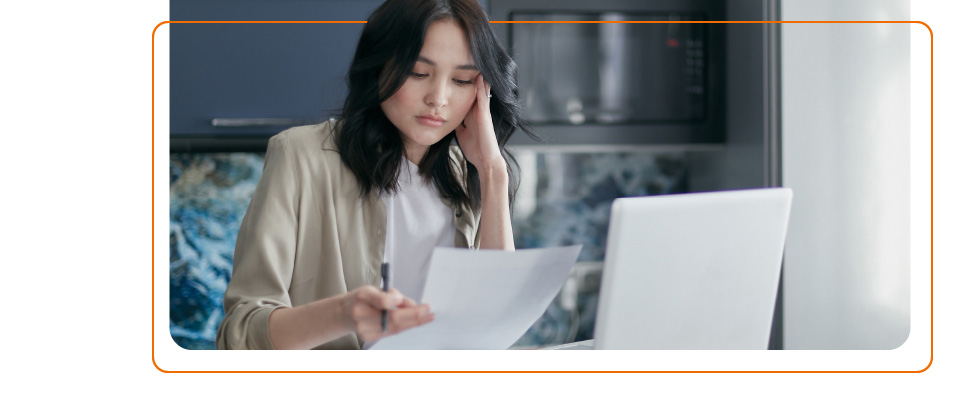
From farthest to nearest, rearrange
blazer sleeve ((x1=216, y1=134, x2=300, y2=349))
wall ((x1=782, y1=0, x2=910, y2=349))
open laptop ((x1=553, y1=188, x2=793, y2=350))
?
wall ((x1=782, y1=0, x2=910, y2=349)) → blazer sleeve ((x1=216, y1=134, x2=300, y2=349)) → open laptop ((x1=553, y1=188, x2=793, y2=350))

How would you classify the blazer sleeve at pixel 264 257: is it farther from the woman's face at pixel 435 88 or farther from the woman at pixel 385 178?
the woman's face at pixel 435 88

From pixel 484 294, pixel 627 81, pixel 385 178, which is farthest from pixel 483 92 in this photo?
pixel 627 81

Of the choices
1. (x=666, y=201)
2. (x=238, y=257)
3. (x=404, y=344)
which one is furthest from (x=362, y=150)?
(x=666, y=201)

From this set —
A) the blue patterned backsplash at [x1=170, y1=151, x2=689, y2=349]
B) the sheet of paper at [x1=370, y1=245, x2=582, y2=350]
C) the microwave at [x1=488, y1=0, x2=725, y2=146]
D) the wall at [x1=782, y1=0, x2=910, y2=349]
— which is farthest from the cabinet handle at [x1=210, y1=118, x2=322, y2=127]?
the wall at [x1=782, y1=0, x2=910, y2=349]

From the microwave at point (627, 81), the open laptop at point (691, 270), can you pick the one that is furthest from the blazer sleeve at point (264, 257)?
the microwave at point (627, 81)

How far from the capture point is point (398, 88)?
889 millimetres

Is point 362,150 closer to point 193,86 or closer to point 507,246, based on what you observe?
point 507,246

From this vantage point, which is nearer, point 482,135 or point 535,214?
point 482,135

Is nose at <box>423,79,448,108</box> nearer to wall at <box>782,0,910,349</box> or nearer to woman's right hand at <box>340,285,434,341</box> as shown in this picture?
woman's right hand at <box>340,285,434,341</box>

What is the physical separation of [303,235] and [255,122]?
2.18 ft

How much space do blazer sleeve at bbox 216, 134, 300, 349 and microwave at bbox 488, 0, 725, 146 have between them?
873 millimetres

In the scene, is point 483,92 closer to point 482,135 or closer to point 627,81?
point 482,135

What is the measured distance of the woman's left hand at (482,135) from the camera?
1008mm

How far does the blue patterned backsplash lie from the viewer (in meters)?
1.56
